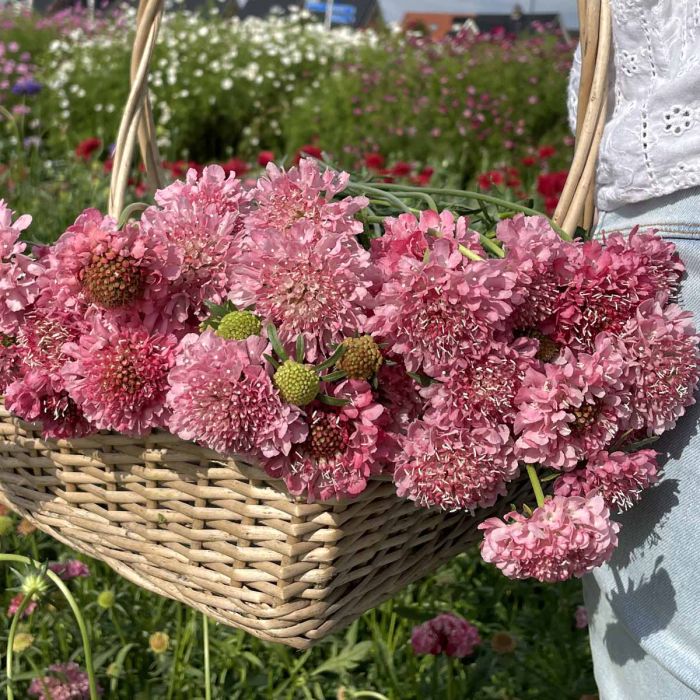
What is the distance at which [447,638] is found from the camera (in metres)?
1.44

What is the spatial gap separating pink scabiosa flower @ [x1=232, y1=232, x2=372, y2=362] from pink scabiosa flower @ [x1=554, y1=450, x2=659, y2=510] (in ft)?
0.80

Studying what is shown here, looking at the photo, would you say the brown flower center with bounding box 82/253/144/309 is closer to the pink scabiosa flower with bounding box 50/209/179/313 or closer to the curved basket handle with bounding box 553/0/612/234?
the pink scabiosa flower with bounding box 50/209/179/313

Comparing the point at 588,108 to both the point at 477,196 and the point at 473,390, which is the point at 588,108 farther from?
the point at 473,390

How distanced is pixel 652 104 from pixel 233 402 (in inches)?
21.6

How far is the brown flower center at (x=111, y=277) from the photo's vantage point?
770 mm

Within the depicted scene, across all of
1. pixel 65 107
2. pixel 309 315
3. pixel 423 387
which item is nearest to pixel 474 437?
pixel 423 387

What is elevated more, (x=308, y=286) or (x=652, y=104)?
(x=652, y=104)

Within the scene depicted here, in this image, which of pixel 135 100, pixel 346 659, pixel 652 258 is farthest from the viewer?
pixel 346 659

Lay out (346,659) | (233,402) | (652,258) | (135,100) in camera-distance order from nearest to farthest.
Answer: (233,402), (652,258), (135,100), (346,659)

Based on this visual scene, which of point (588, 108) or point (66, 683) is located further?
point (66, 683)

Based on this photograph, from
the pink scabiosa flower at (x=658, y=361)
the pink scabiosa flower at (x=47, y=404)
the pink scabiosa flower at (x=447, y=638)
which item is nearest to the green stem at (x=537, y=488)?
the pink scabiosa flower at (x=658, y=361)

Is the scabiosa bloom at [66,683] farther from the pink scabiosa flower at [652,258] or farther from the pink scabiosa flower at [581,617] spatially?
the pink scabiosa flower at [652,258]

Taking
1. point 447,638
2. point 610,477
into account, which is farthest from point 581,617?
point 610,477

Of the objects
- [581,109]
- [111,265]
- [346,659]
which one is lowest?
[346,659]
